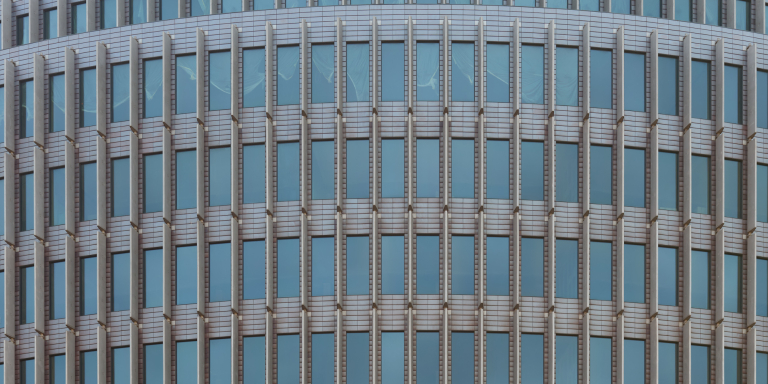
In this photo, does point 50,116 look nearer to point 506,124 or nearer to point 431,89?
point 431,89

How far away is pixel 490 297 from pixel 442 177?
4.88 metres

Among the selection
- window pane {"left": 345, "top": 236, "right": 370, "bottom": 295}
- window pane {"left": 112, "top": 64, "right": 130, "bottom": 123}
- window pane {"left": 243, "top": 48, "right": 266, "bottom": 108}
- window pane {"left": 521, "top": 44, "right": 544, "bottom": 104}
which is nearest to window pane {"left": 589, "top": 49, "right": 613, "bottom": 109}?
window pane {"left": 521, "top": 44, "right": 544, "bottom": 104}

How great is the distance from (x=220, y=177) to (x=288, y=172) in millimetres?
2679

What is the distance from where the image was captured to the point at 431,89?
36062 mm

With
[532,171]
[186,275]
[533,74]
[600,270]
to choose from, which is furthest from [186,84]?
[600,270]

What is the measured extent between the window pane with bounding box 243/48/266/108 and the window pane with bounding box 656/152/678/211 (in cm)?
1577

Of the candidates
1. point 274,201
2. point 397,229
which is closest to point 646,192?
point 397,229

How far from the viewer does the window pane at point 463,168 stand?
35438mm

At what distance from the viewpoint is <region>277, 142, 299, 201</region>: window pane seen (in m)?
35.6

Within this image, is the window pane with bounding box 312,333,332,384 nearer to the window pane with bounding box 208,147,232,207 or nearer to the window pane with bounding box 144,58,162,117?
the window pane with bounding box 208,147,232,207

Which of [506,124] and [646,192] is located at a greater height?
[506,124]

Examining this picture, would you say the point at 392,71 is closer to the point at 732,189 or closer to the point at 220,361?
the point at 220,361

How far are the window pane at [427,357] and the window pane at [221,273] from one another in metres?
7.42

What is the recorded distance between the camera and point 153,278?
3581cm
